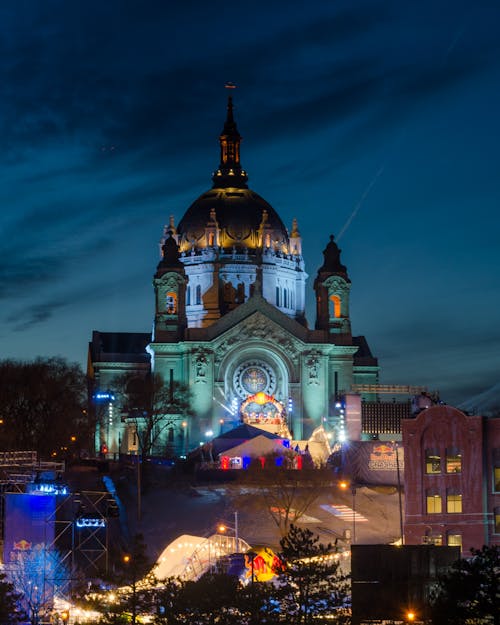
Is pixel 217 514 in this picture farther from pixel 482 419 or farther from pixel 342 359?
pixel 342 359

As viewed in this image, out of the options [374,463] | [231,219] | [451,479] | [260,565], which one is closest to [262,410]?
[374,463]

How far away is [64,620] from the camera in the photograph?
76.3m

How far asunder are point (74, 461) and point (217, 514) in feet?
99.0

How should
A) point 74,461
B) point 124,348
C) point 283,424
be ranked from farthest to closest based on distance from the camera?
1. point 124,348
2. point 283,424
3. point 74,461

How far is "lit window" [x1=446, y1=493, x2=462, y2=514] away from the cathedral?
43611 millimetres

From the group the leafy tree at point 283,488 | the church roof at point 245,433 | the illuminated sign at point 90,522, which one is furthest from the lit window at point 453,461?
the church roof at point 245,433

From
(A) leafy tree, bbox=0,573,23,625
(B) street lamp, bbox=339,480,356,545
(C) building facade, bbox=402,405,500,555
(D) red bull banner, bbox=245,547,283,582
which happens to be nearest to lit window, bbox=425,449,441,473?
(C) building facade, bbox=402,405,500,555

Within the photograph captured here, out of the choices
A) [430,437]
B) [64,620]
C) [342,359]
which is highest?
[342,359]

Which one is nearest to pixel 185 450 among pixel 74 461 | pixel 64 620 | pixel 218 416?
pixel 218 416

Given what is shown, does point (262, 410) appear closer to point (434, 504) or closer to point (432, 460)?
point (432, 460)

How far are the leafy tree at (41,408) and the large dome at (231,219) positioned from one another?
82.5 feet

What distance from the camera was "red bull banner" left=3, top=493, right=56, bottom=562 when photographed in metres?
96.2

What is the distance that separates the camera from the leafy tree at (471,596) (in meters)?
65.6

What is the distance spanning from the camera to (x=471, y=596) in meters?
66.2
